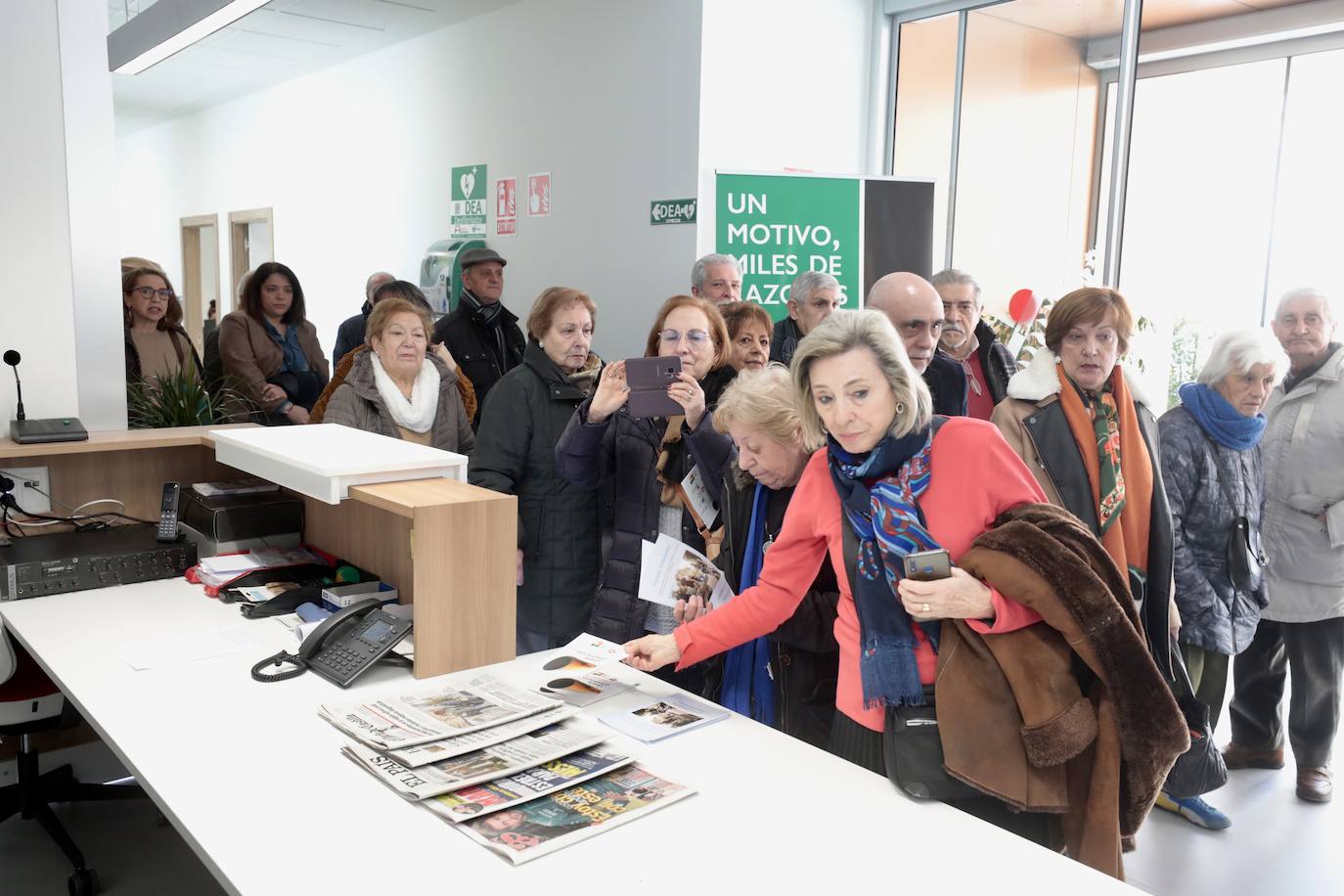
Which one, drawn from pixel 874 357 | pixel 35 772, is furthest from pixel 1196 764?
pixel 35 772

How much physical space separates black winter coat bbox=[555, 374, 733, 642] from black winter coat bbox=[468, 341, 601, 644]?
120 millimetres

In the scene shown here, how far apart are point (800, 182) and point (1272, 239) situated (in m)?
2.36

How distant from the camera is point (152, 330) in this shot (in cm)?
427

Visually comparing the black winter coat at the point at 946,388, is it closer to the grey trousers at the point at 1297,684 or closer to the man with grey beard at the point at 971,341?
the man with grey beard at the point at 971,341

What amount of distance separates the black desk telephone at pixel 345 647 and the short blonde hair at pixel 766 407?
84cm

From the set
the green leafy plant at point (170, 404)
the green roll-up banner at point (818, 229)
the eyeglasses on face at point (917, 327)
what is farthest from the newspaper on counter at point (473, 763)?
the green roll-up banner at point (818, 229)

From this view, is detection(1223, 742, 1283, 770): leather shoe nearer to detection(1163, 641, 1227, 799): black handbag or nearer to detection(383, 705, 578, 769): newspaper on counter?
detection(1163, 641, 1227, 799): black handbag

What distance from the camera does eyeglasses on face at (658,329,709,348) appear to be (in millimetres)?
2949

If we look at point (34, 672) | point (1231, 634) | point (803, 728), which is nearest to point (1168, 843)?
point (1231, 634)

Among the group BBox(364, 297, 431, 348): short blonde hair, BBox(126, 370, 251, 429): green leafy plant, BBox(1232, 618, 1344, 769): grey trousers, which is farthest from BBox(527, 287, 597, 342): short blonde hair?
BBox(1232, 618, 1344, 769): grey trousers

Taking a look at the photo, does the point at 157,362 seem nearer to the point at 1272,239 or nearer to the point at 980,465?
the point at 980,465

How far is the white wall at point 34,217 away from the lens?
3104 mm

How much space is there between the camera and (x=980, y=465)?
1.71 meters

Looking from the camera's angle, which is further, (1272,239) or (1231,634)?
(1272,239)
